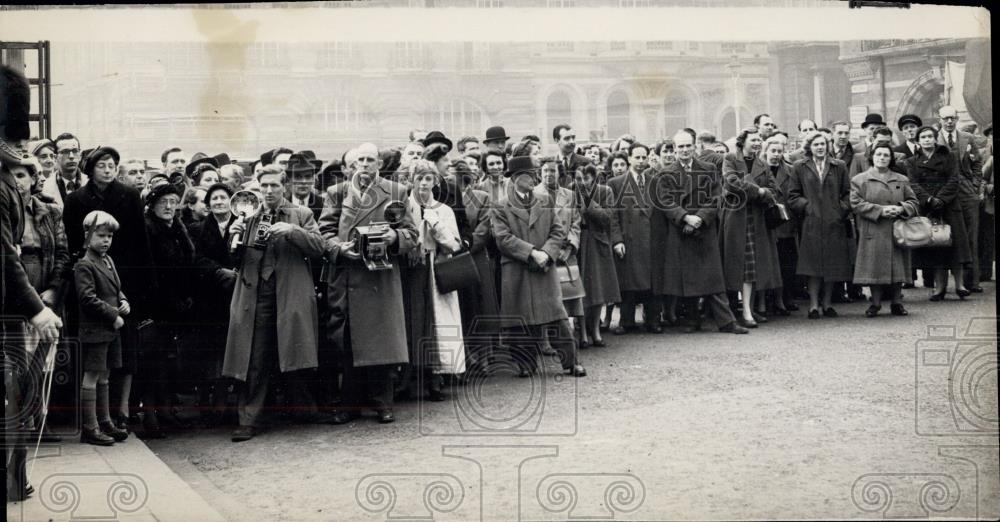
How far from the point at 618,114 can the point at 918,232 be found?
2.51 meters

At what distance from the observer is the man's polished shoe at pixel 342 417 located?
684 centimetres

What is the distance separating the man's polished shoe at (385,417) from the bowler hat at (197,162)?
5.68ft

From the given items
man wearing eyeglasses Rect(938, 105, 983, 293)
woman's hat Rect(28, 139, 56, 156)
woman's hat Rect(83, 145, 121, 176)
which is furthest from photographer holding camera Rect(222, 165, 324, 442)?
man wearing eyeglasses Rect(938, 105, 983, 293)

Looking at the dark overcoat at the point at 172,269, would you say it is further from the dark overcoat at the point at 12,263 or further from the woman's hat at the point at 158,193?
the dark overcoat at the point at 12,263

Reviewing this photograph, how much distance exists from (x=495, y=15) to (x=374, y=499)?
254cm

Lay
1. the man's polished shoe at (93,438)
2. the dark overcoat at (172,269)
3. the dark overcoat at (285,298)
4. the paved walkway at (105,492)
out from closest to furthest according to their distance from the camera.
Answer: the paved walkway at (105,492), the man's polished shoe at (93,438), the dark overcoat at (172,269), the dark overcoat at (285,298)

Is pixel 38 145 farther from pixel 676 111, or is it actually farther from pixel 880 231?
pixel 880 231

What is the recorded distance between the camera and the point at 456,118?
6.51m

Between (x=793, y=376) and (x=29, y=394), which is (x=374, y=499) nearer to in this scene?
(x=29, y=394)

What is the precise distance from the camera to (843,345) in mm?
7473

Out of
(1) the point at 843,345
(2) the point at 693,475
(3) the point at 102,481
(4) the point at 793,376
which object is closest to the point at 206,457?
(3) the point at 102,481

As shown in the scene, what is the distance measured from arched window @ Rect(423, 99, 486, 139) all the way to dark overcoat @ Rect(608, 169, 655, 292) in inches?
95.1

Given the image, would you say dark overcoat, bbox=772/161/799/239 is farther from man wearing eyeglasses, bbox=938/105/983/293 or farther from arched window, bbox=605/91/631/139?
arched window, bbox=605/91/631/139

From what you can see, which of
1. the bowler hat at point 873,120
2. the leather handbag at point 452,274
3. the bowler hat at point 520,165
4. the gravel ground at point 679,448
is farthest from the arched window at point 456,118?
the bowler hat at point 873,120
